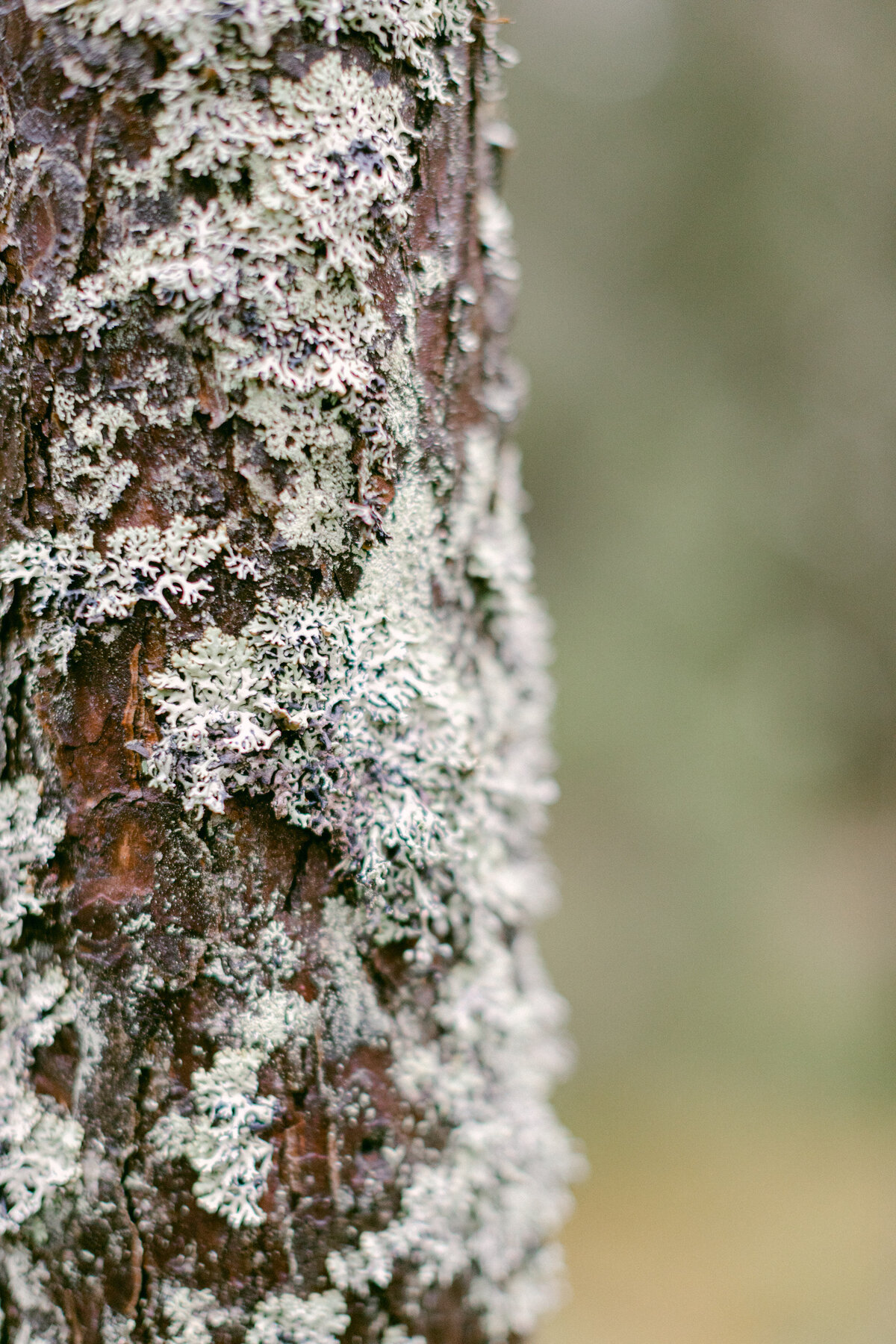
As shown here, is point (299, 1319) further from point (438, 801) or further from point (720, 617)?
point (720, 617)

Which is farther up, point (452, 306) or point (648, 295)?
point (648, 295)

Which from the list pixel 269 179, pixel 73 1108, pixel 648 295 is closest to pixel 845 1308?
pixel 73 1108

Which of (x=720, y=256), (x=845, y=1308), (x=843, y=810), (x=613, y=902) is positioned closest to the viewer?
(x=845, y=1308)

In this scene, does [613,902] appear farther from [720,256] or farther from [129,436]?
[129,436]

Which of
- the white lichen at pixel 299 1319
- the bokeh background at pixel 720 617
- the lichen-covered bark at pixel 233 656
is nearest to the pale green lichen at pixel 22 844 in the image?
the lichen-covered bark at pixel 233 656

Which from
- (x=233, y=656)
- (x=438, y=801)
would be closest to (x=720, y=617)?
(x=438, y=801)

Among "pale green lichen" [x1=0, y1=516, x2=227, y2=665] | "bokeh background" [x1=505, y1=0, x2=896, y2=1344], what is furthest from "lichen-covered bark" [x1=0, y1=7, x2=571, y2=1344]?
"bokeh background" [x1=505, y1=0, x2=896, y2=1344]
